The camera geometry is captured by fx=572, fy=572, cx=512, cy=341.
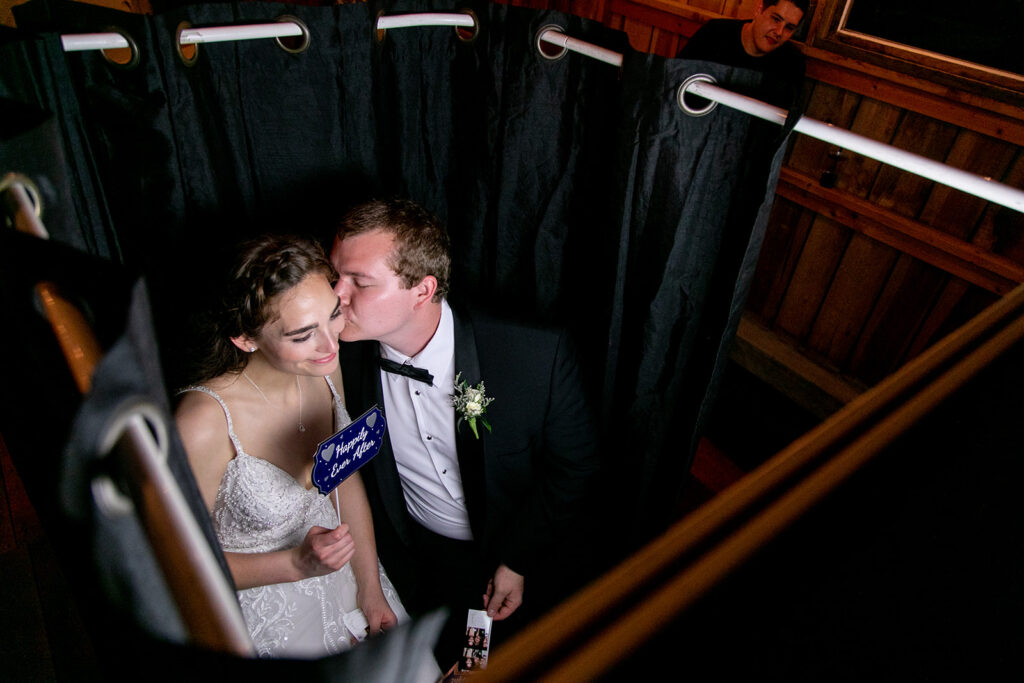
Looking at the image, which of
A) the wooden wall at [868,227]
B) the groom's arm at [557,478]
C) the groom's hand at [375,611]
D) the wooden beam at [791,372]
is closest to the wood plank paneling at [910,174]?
the wooden wall at [868,227]

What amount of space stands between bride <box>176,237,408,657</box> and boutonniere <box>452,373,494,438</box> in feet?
1.19

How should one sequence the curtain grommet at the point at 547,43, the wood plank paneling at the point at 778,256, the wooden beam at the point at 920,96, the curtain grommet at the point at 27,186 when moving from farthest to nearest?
the wood plank paneling at the point at 778,256, the wooden beam at the point at 920,96, the curtain grommet at the point at 547,43, the curtain grommet at the point at 27,186

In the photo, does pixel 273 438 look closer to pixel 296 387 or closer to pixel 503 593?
pixel 296 387

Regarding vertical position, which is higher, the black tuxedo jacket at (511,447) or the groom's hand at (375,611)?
the black tuxedo jacket at (511,447)

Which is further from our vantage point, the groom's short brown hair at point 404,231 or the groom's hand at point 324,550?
the groom's short brown hair at point 404,231

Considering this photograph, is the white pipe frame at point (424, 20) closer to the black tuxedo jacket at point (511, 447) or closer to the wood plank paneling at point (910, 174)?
the black tuxedo jacket at point (511, 447)

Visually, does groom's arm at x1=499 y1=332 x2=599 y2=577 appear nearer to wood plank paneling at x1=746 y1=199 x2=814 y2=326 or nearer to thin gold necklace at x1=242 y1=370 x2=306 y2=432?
thin gold necklace at x1=242 y1=370 x2=306 y2=432

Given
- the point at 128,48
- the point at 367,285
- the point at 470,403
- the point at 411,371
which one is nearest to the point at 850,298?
the point at 470,403

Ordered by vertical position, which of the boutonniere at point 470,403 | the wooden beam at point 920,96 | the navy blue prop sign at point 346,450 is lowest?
the boutonniere at point 470,403

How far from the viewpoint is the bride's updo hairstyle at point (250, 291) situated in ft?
3.86

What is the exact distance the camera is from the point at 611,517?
1.83 m

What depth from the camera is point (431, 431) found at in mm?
1629

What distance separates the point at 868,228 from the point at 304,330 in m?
2.05

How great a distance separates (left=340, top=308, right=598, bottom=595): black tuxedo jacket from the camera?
1580 mm
